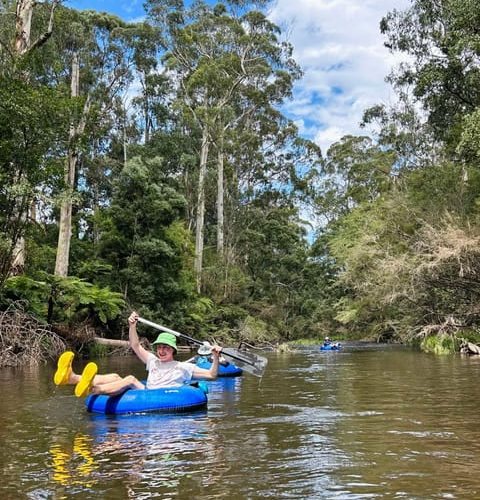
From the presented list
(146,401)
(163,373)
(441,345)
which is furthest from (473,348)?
(146,401)

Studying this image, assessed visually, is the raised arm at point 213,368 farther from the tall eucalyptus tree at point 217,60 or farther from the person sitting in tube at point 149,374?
the tall eucalyptus tree at point 217,60

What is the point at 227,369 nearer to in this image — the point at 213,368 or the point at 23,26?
the point at 213,368

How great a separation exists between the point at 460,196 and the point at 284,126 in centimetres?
1795

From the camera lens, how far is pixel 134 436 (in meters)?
6.46

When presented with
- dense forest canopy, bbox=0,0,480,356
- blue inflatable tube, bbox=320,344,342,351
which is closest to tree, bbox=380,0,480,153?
dense forest canopy, bbox=0,0,480,356

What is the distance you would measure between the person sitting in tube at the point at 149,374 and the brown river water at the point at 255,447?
0.41 meters

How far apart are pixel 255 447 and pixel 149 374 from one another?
288cm

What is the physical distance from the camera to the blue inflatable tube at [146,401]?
7.73 metres

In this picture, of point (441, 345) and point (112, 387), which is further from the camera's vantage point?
point (441, 345)

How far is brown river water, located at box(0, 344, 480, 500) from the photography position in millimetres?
4434

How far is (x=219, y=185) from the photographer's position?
36906mm

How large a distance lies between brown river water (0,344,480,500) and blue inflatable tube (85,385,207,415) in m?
0.16

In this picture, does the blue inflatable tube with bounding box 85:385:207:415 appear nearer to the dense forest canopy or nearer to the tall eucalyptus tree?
the dense forest canopy

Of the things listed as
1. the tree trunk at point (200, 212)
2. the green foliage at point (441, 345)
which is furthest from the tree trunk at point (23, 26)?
the tree trunk at point (200, 212)
